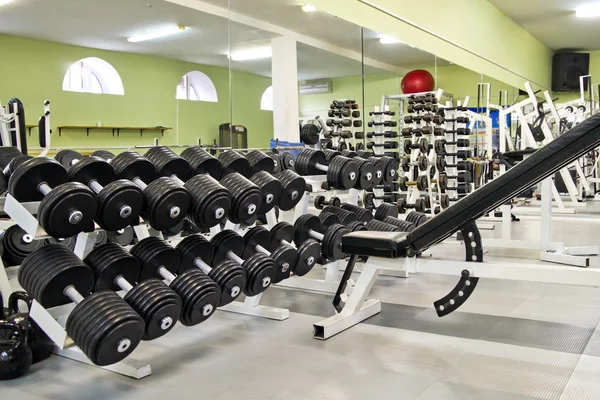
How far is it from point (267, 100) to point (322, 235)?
2481mm

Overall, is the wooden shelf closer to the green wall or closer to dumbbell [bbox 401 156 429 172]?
the green wall

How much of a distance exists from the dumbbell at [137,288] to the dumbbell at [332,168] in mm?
1364

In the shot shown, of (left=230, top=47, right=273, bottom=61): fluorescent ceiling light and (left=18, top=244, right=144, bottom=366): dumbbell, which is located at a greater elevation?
(left=230, top=47, right=273, bottom=61): fluorescent ceiling light

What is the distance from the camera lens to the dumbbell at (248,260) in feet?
8.73

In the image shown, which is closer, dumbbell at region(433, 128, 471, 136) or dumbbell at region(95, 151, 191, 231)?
dumbbell at region(95, 151, 191, 231)

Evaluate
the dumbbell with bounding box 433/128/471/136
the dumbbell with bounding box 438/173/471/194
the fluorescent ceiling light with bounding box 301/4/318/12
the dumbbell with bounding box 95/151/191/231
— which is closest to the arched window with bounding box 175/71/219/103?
the fluorescent ceiling light with bounding box 301/4/318/12

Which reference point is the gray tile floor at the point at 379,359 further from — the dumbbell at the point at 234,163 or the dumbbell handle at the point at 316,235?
the dumbbell at the point at 234,163

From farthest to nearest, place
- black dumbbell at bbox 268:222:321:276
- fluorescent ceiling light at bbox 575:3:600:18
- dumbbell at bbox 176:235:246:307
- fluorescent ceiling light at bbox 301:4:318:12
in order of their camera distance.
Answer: fluorescent ceiling light at bbox 575:3:600:18 < fluorescent ceiling light at bbox 301:4:318:12 < black dumbbell at bbox 268:222:321:276 < dumbbell at bbox 176:235:246:307

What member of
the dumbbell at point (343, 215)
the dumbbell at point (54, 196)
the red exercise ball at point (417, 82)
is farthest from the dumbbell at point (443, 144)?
the dumbbell at point (54, 196)

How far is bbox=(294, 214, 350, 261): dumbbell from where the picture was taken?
3.08 metres

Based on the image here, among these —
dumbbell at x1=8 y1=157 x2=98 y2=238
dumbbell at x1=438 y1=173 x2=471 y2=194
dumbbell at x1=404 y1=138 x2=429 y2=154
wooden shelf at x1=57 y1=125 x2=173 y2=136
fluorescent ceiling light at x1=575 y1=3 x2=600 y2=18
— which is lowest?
dumbbell at x1=438 y1=173 x2=471 y2=194

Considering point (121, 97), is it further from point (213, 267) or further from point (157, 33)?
point (213, 267)

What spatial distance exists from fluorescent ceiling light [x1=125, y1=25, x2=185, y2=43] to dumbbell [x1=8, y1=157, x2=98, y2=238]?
2125 mm

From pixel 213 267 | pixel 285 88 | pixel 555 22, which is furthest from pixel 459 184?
pixel 555 22
